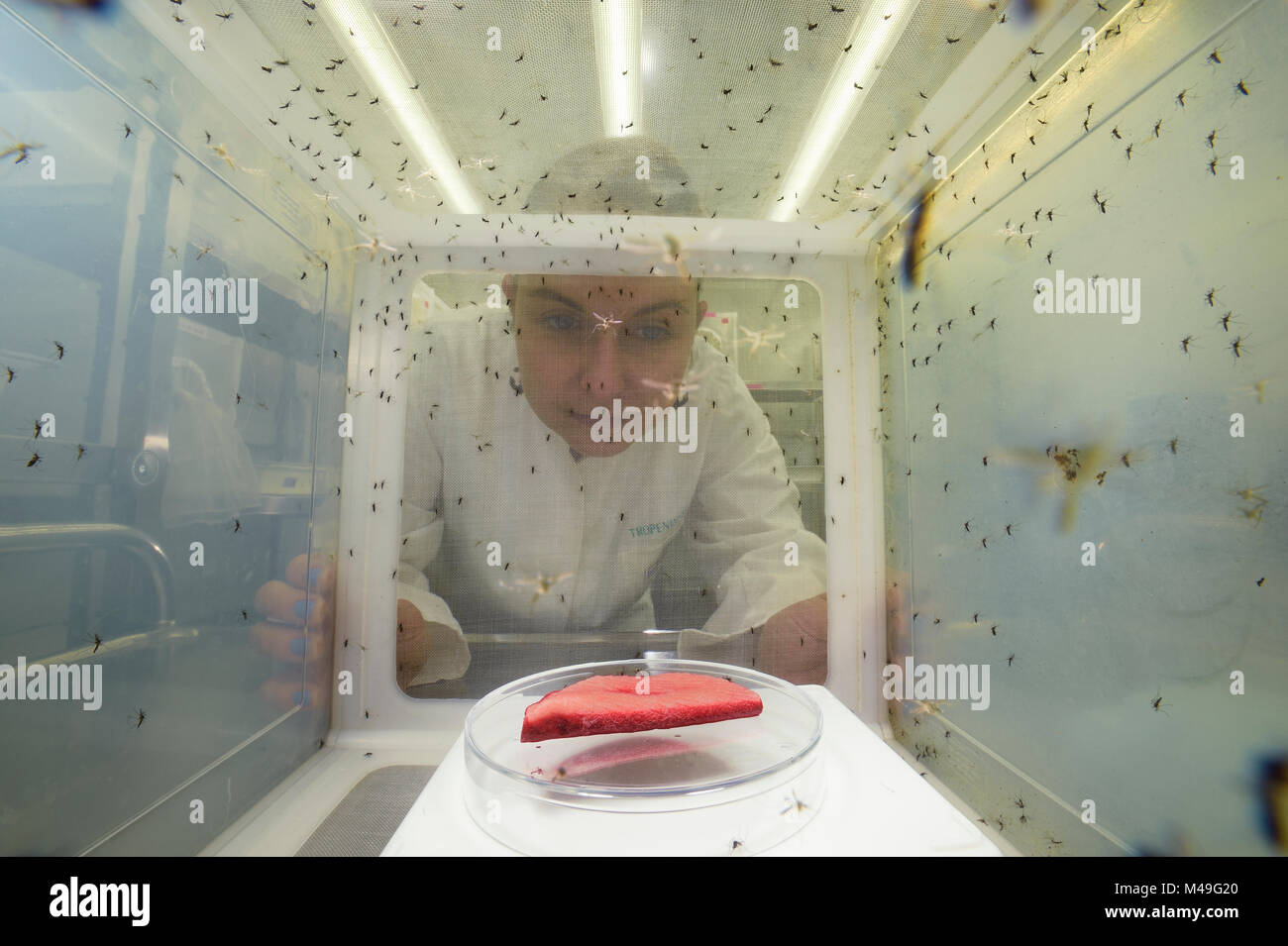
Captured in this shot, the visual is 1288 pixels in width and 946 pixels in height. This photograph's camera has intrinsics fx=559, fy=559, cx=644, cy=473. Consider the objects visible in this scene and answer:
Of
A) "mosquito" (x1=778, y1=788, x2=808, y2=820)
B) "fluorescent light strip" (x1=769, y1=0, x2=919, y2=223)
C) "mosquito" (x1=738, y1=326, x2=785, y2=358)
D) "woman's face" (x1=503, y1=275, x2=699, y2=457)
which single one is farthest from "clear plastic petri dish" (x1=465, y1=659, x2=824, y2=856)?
"fluorescent light strip" (x1=769, y1=0, x2=919, y2=223)

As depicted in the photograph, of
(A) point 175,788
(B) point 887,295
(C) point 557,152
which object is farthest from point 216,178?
(B) point 887,295

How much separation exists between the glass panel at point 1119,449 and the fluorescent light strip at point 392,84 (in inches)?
36.1

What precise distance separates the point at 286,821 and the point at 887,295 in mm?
1520

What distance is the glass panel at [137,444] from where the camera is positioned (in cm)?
61

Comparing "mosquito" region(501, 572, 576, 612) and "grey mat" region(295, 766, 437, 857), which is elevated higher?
"mosquito" region(501, 572, 576, 612)

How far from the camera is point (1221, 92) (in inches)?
23.2

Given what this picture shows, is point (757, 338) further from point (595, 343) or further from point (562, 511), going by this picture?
point (562, 511)

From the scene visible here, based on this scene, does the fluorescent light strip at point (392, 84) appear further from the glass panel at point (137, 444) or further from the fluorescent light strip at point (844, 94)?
the fluorescent light strip at point (844, 94)

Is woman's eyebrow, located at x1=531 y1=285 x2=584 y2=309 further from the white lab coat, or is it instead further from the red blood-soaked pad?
the red blood-soaked pad

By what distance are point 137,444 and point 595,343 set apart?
Answer: 0.79m

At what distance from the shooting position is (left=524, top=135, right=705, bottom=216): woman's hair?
0.97m

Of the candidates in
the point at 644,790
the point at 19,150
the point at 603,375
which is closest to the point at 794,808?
the point at 644,790

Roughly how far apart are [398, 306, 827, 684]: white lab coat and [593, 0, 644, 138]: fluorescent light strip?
46 centimetres
